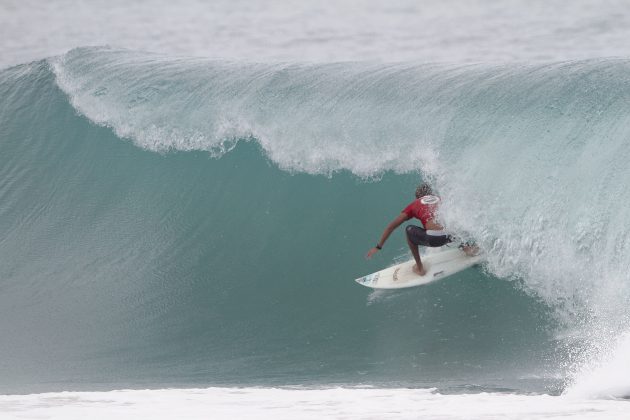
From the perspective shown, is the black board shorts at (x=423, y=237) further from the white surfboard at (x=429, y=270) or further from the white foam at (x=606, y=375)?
the white foam at (x=606, y=375)

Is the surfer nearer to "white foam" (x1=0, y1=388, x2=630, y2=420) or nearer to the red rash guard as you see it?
the red rash guard

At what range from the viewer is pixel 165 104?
12078mm

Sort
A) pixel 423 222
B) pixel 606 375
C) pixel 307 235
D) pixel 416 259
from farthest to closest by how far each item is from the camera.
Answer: pixel 307 235 → pixel 416 259 → pixel 423 222 → pixel 606 375

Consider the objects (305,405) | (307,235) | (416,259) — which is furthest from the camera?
(307,235)

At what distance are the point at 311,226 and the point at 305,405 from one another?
4304 millimetres

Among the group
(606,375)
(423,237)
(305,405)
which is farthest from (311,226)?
(606,375)

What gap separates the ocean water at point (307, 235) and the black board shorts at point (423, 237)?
30cm

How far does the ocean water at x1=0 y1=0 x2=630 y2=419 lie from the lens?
20.2 ft

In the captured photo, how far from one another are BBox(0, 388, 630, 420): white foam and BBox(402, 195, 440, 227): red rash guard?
226 cm

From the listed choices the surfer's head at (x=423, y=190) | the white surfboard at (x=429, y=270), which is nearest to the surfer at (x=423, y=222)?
the surfer's head at (x=423, y=190)

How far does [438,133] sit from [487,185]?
1300 mm

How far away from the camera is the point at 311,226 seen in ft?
30.1

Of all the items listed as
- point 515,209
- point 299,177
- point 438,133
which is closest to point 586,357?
point 515,209

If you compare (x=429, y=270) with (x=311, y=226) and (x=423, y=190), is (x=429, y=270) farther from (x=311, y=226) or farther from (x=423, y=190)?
(x=311, y=226)
